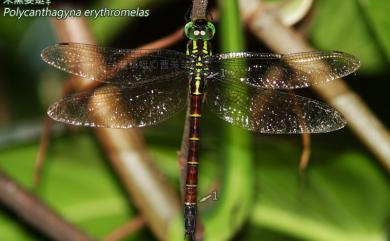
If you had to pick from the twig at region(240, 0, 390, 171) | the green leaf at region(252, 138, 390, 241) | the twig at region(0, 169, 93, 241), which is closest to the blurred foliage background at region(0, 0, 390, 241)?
the green leaf at region(252, 138, 390, 241)

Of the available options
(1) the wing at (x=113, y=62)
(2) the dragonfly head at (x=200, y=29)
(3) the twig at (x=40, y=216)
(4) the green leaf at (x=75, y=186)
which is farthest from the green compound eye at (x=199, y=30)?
(4) the green leaf at (x=75, y=186)

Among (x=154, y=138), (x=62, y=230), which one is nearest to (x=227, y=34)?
(x=62, y=230)

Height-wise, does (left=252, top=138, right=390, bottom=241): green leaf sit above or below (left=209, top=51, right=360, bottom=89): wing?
below

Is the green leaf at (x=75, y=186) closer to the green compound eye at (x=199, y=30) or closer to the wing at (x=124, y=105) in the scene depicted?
the wing at (x=124, y=105)

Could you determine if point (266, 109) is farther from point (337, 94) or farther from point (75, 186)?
point (75, 186)

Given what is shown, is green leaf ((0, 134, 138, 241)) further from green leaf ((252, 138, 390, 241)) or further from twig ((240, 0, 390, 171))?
twig ((240, 0, 390, 171))

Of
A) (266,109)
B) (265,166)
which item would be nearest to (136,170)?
(266,109)

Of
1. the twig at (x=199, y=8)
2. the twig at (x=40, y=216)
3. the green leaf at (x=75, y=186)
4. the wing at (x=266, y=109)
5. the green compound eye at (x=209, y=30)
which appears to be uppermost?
the twig at (x=199, y=8)
